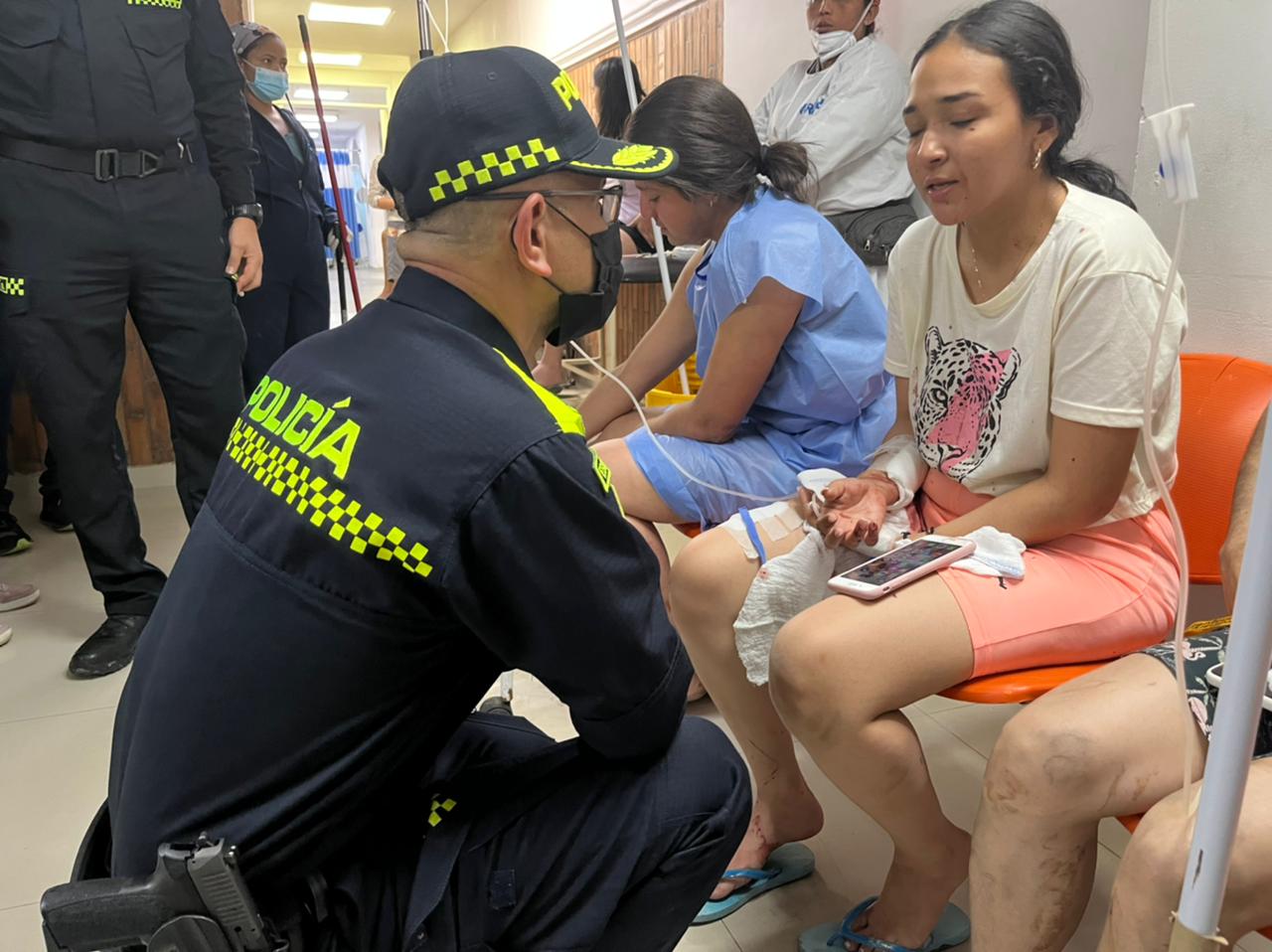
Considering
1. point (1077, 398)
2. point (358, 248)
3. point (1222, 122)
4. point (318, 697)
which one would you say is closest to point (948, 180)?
point (1077, 398)

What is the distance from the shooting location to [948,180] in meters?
1.22

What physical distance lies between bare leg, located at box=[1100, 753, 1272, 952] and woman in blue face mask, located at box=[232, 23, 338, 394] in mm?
2853

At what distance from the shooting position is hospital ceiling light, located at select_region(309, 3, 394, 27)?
8445 millimetres

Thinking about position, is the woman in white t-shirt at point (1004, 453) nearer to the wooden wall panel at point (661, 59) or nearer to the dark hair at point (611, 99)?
the dark hair at point (611, 99)

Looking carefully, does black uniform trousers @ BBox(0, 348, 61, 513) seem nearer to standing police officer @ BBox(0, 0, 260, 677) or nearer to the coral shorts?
standing police officer @ BBox(0, 0, 260, 677)

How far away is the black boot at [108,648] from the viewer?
2131mm

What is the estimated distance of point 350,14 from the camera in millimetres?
8859

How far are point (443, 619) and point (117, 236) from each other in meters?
1.71

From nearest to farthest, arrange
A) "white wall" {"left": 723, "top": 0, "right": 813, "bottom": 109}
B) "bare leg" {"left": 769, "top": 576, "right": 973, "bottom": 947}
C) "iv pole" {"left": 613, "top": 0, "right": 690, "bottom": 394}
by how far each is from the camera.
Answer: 1. "bare leg" {"left": 769, "top": 576, "right": 973, "bottom": 947}
2. "iv pole" {"left": 613, "top": 0, "right": 690, "bottom": 394}
3. "white wall" {"left": 723, "top": 0, "right": 813, "bottom": 109}

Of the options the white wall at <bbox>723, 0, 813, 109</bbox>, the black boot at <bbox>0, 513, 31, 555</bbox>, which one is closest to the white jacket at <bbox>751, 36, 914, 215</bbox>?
the white wall at <bbox>723, 0, 813, 109</bbox>

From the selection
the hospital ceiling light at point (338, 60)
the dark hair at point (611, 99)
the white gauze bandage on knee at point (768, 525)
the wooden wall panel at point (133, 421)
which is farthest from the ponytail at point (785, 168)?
the hospital ceiling light at point (338, 60)

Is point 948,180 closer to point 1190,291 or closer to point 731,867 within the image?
point 1190,291

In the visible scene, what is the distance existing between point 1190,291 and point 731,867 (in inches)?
45.8

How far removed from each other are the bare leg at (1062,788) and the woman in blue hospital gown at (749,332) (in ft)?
2.45
